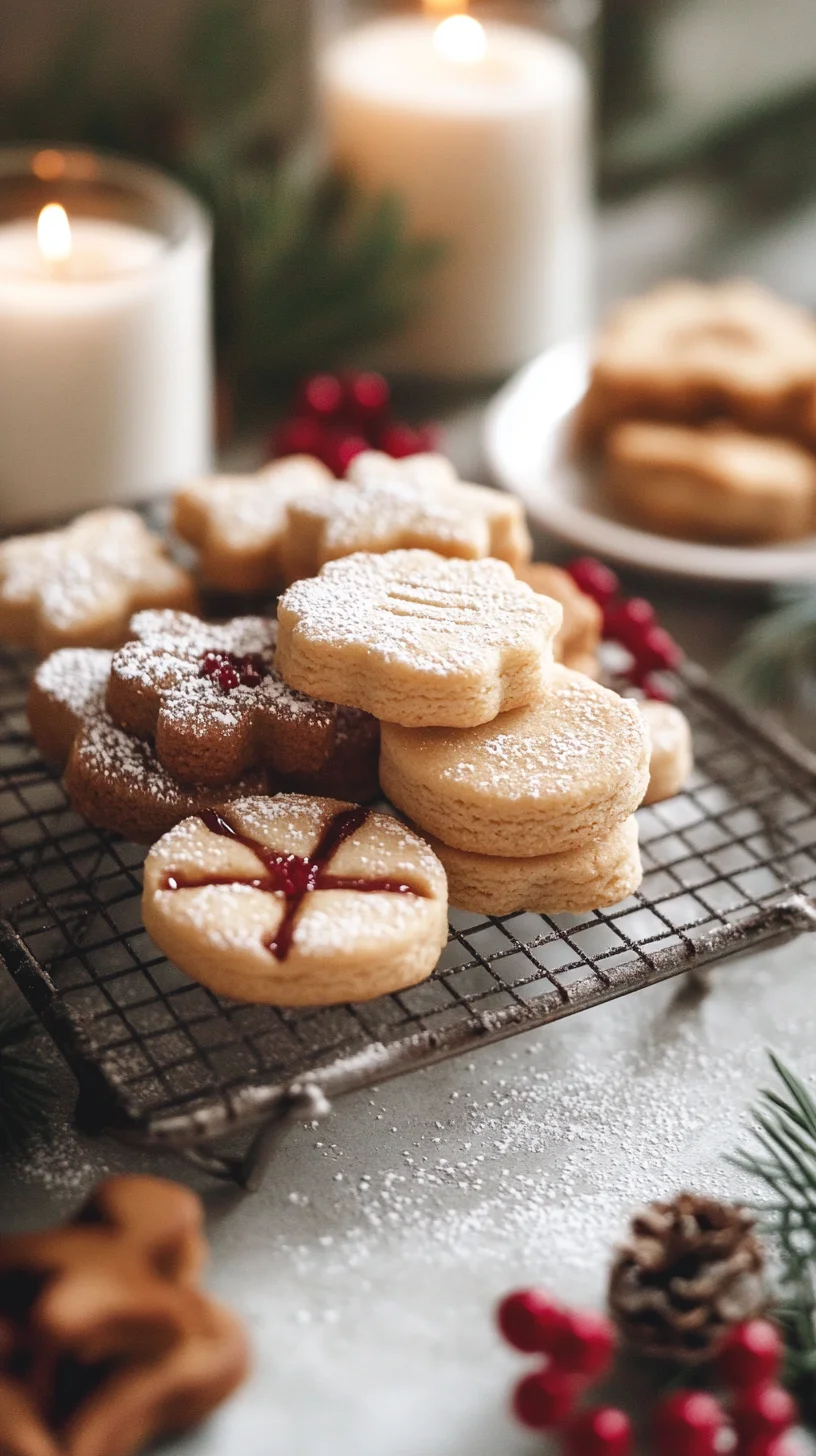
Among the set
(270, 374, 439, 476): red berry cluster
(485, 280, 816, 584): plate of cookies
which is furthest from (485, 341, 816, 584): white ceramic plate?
(270, 374, 439, 476): red berry cluster

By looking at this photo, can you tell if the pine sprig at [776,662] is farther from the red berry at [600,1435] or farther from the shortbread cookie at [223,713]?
the red berry at [600,1435]

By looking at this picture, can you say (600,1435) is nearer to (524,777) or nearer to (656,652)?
(524,777)

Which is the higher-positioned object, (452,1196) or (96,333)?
(96,333)

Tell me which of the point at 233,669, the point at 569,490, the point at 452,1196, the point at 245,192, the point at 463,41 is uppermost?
the point at 463,41

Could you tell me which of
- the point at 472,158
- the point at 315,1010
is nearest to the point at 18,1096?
the point at 315,1010

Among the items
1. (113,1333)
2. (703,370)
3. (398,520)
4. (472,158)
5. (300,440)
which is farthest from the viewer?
(472,158)

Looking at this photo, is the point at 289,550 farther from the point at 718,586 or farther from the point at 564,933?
the point at 718,586
